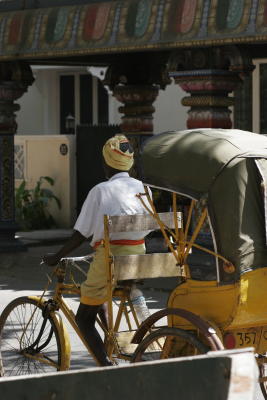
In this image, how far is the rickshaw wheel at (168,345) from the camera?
18.8ft

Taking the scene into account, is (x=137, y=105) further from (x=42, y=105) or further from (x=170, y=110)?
(x=42, y=105)

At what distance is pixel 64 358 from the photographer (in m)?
6.50

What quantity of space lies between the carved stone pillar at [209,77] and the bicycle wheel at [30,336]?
5298 millimetres

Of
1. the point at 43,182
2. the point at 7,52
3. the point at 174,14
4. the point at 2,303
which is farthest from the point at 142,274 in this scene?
the point at 43,182

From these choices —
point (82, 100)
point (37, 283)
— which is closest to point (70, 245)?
point (37, 283)

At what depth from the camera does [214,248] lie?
6.00 m

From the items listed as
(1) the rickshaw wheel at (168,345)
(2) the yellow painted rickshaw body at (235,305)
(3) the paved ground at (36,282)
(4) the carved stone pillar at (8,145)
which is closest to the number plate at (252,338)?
(2) the yellow painted rickshaw body at (235,305)

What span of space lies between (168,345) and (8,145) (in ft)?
Result: 31.0

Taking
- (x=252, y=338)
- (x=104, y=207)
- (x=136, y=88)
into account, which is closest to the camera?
(x=252, y=338)

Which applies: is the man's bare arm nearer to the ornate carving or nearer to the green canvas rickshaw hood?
the green canvas rickshaw hood

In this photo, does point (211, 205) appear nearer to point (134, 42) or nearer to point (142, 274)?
point (142, 274)

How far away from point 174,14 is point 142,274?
575 cm

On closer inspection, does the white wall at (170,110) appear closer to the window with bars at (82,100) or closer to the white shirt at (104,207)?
the window with bars at (82,100)

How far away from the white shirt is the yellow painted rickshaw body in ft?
2.12
